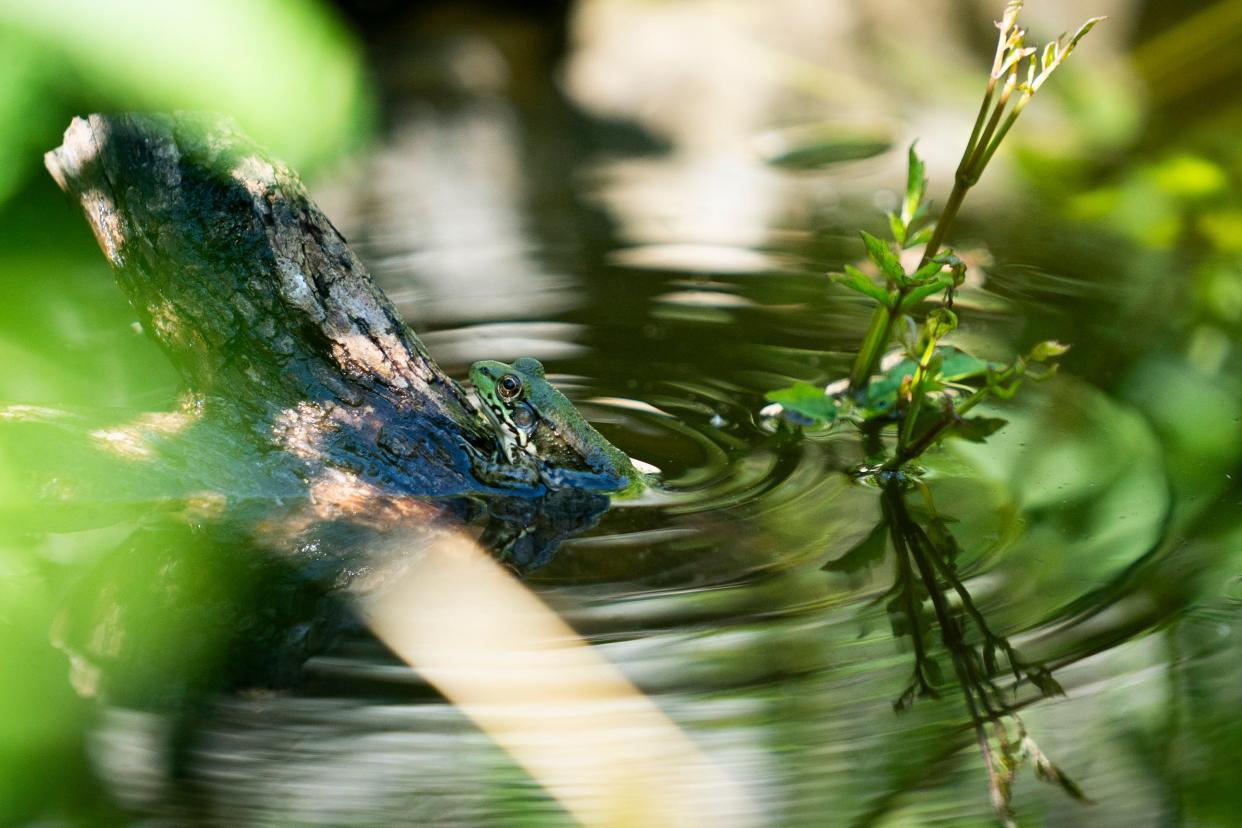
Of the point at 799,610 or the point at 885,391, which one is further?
the point at 885,391

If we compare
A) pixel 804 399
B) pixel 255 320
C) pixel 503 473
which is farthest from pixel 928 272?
pixel 255 320

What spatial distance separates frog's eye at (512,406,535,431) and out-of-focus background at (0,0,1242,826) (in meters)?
0.43

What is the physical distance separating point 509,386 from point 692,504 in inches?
25.7

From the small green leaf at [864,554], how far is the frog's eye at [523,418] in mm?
1009

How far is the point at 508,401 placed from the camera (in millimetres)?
3334

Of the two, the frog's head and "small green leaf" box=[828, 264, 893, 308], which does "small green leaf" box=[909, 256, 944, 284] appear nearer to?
"small green leaf" box=[828, 264, 893, 308]

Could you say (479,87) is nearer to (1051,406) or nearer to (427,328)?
(427,328)

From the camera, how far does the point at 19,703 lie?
70cm

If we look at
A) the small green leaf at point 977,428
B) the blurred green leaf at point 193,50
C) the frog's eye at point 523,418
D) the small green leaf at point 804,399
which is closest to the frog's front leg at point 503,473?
the frog's eye at point 523,418

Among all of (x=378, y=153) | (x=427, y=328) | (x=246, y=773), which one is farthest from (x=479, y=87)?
(x=246, y=773)

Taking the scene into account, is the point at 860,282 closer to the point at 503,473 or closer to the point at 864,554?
the point at 864,554

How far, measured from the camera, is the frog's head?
3326 mm

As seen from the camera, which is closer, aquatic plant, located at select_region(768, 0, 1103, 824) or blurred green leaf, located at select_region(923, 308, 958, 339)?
aquatic plant, located at select_region(768, 0, 1103, 824)

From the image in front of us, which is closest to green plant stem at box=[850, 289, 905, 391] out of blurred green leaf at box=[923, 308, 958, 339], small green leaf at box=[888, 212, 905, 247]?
small green leaf at box=[888, 212, 905, 247]
